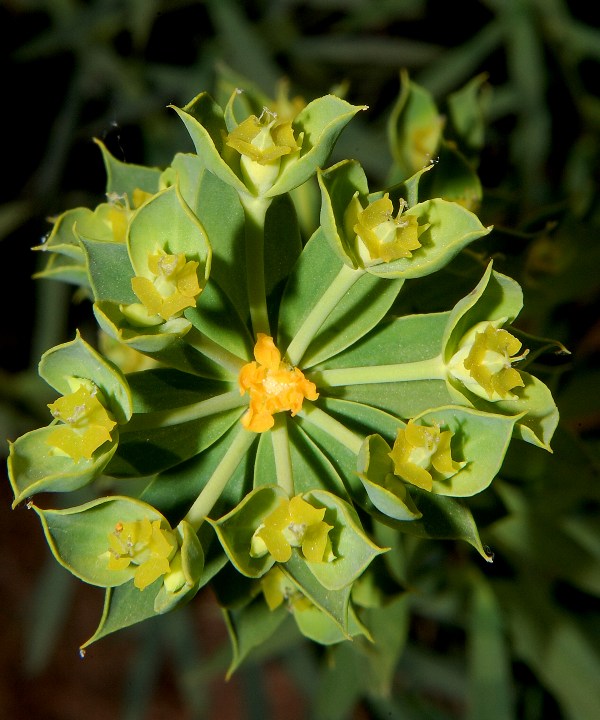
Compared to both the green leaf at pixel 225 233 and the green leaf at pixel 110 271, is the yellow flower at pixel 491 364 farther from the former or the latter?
the green leaf at pixel 110 271

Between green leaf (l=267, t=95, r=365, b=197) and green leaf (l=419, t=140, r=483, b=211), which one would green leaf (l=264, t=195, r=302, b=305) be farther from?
green leaf (l=419, t=140, r=483, b=211)

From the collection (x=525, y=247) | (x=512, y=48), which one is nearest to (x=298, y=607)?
(x=525, y=247)

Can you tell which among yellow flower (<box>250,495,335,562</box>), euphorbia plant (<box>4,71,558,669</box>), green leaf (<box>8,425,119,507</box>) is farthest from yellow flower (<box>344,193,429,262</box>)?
green leaf (<box>8,425,119,507</box>)

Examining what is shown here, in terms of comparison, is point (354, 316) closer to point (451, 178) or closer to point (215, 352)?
point (215, 352)

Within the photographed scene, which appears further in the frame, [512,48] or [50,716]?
[50,716]

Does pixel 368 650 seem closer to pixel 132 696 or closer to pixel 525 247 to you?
pixel 525 247

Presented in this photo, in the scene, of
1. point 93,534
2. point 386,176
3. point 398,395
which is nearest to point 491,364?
point 398,395
